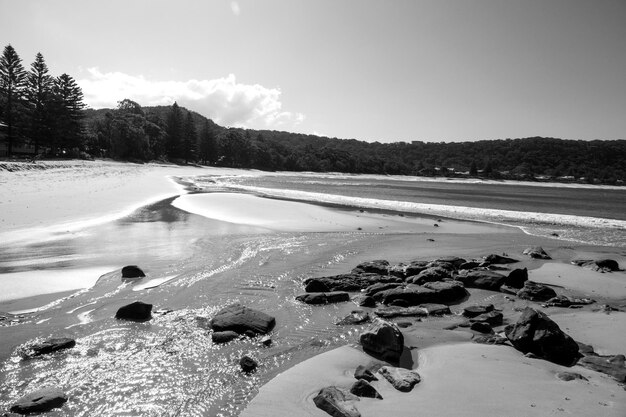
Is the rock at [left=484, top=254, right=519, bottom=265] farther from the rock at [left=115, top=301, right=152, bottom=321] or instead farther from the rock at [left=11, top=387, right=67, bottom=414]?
the rock at [left=11, top=387, right=67, bottom=414]

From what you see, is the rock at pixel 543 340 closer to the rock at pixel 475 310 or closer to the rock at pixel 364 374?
the rock at pixel 475 310

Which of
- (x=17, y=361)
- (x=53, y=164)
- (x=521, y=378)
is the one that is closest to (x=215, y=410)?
(x=17, y=361)

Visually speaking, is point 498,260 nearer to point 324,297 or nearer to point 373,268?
point 373,268

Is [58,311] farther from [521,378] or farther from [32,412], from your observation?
[521,378]

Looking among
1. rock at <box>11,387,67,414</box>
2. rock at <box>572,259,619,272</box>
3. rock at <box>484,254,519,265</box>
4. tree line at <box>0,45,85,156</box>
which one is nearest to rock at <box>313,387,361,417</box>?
rock at <box>11,387,67,414</box>

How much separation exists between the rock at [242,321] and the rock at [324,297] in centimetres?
126

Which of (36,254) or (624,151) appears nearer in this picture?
(36,254)

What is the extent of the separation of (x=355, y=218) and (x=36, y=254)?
14.8 m

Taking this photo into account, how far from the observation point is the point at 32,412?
3811mm

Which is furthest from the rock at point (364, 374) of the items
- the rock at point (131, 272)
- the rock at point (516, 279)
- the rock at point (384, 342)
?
the rock at point (131, 272)

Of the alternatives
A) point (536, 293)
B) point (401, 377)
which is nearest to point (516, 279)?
point (536, 293)

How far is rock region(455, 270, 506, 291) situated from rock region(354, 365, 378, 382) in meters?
5.20

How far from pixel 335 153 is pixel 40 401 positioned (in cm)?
13887

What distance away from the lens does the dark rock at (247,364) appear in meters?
4.86
